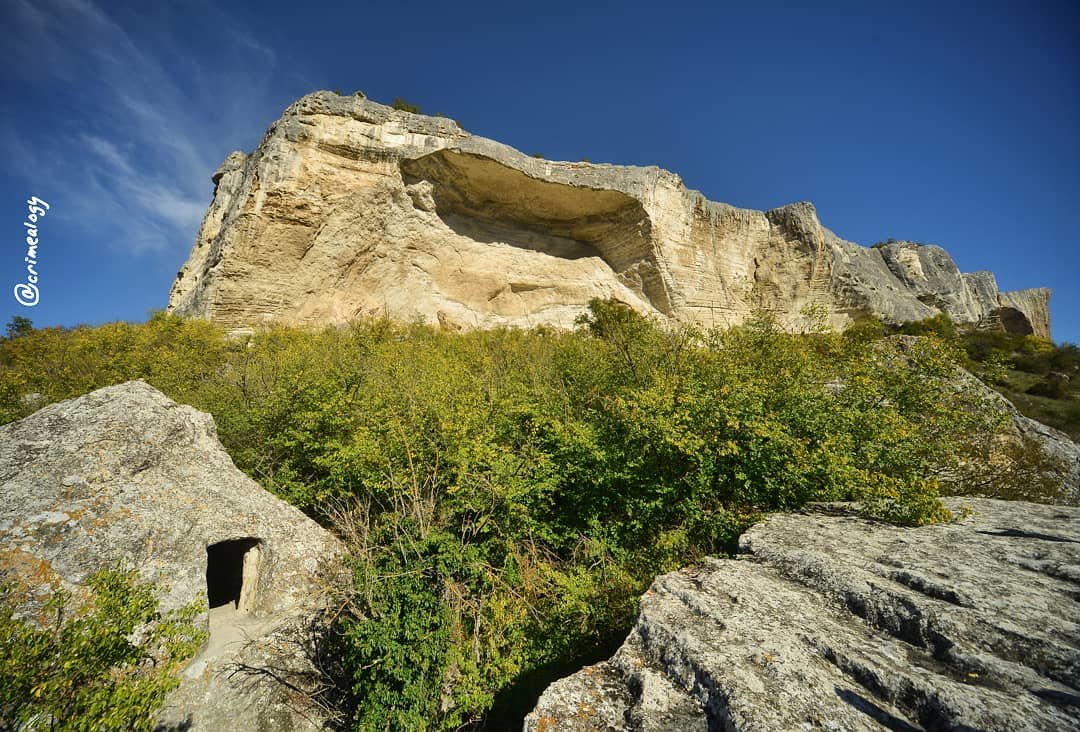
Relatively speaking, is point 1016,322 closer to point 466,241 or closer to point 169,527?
point 466,241

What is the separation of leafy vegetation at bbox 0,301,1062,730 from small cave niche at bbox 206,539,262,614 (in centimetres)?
113

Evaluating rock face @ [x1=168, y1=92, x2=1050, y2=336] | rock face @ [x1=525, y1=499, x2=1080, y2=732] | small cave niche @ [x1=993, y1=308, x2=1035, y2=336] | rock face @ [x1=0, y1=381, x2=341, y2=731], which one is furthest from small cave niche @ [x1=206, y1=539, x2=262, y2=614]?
small cave niche @ [x1=993, y1=308, x2=1035, y2=336]

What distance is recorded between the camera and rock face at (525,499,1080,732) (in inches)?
71.4

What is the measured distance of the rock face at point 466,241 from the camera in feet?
57.5

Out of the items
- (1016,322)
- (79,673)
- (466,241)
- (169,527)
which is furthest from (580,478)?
(1016,322)

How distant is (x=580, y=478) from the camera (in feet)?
18.4

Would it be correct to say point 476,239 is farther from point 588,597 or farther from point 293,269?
point 588,597

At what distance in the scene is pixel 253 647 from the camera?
478cm

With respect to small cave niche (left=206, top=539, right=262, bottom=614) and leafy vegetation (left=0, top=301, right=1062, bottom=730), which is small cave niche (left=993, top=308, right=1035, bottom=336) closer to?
leafy vegetation (left=0, top=301, right=1062, bottom=730)

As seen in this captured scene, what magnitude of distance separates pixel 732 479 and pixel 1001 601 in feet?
8.15

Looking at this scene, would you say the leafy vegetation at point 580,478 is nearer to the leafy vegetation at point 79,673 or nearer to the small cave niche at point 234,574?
the small cave niche at point 234,574

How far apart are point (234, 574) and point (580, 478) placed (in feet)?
19.7

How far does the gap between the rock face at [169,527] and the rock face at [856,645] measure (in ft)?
14.8

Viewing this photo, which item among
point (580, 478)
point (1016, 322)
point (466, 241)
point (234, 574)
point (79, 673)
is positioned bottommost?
point (234, 574)
